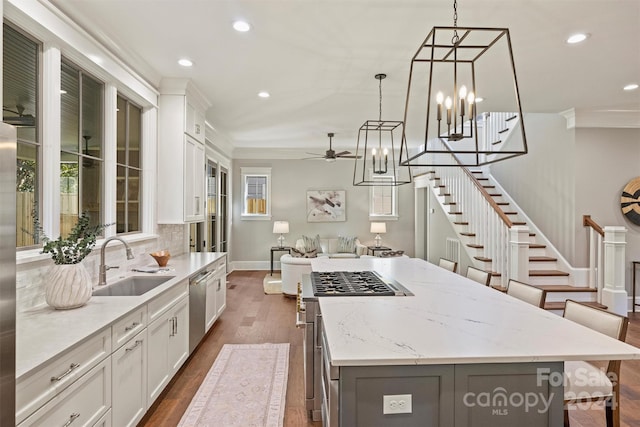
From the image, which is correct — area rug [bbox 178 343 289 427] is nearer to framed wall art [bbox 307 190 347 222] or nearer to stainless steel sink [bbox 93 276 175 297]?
stainless steel sink [bbox 93 276 175 297]

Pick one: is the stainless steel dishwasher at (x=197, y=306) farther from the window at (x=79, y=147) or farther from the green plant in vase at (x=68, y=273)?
the green plant in vase at (x=68, y=273)

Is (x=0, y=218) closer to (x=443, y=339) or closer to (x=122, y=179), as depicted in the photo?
(x=443, y=339)

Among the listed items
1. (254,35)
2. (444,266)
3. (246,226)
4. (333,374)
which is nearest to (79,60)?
(254,35)

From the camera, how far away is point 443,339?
4.73ft

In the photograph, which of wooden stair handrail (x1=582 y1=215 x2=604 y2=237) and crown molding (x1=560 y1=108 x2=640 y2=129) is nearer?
wooden stair handrail (x1=582 y1=215 x2=604 y2=237)

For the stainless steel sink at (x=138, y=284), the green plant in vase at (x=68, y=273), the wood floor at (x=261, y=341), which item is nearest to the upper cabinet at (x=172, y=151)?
the stainless steel sink at (x=138, y=284)

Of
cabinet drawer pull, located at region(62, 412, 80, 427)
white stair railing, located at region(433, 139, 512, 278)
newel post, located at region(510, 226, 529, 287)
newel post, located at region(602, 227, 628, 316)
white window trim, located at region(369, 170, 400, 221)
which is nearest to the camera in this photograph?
cabinet drawer pull, located at region(62, 412, 80, 427)

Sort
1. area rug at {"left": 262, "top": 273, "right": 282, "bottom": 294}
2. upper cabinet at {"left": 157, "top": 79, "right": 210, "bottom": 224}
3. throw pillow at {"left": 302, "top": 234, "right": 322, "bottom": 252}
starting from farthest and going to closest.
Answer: throw pillow at {"left": 302, "top": 234, "right": 322, "bottom": 252} → area rug at {"left": 262, "top": 273, "right": 282, "bottom": 294} → upper cabinet at {"left": 157, "top": 79, "right": 210, "bottom": 224}

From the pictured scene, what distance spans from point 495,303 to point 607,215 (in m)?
4.55

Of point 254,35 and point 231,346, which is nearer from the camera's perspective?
point 254,35

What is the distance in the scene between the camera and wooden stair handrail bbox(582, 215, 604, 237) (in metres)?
4.85

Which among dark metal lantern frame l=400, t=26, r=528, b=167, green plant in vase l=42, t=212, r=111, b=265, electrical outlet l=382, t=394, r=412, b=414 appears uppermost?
dark metal lantern frame l=400, t=26, r=528, b=167

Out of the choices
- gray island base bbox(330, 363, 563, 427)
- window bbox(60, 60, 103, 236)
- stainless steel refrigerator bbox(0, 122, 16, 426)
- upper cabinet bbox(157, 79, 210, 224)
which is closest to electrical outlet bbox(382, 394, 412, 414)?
gray island base bbox(330, 363, 563, 427)

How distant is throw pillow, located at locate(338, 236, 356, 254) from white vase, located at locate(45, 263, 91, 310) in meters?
6.23
